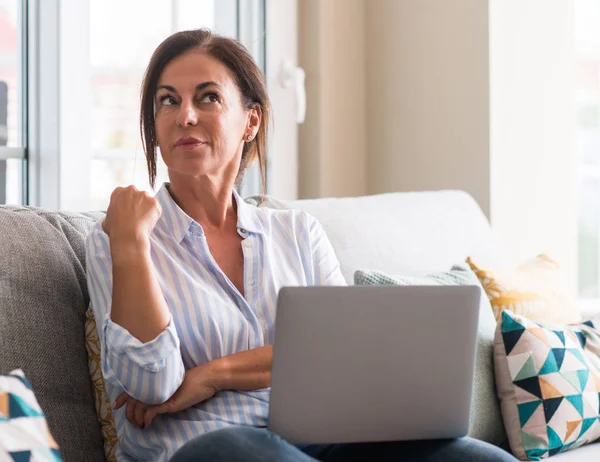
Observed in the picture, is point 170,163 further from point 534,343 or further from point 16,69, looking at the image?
point 16,69

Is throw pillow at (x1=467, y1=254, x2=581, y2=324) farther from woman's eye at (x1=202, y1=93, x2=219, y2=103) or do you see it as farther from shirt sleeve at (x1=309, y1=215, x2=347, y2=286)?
woman's eye at (x1=202, y1=93, x2=219, y2=103)

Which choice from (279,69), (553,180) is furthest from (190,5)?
(553,180)

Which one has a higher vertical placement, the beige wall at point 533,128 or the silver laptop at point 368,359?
the beige wall at point 533,128

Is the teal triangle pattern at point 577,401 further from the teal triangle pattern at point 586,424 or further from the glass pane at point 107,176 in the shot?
the glass pane at point 107,176

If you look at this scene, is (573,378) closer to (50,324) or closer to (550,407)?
(550,407)

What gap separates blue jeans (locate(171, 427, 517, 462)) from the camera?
1163mm

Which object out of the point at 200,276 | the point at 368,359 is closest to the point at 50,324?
the point at 200,276

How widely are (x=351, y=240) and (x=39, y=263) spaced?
0.80 metres

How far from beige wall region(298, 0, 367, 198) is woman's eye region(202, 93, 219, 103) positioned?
143 cm

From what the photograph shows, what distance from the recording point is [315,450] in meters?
1.48

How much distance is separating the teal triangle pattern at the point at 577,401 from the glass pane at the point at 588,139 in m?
1.57

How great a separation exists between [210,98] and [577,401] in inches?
36.8

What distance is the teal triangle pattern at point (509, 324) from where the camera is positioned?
6.21 feet

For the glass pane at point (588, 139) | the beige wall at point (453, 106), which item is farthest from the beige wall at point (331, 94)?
the glass pane at point (588, 139)
